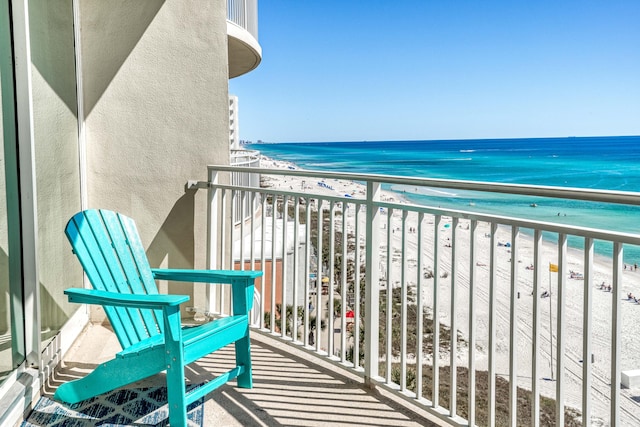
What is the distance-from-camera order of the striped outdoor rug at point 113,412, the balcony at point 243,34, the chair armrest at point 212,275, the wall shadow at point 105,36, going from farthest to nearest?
1. the balcony at point 243,34
2. the wall shadow at point 105,36
3. the chair armrest at point 212,275
4. the striped outdoor rug at point 113,412

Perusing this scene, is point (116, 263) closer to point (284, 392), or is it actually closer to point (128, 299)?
point (128, 299)

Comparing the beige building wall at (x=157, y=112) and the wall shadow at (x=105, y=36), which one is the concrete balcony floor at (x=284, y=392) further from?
the wall shadow at (x=105, y=36)

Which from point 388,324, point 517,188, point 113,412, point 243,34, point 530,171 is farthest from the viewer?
point 530,171

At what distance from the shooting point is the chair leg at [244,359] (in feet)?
8.27

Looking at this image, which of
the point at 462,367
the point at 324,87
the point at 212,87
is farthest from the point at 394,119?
the point at 212,87

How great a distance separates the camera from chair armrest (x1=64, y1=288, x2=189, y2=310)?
6.29 ft

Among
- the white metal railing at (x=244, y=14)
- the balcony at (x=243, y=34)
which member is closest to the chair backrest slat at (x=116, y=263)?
the balcony at (x=243, y=34)

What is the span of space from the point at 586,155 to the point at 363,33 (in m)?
25.1

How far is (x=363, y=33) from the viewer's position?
142 feet

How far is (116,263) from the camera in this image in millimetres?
2506

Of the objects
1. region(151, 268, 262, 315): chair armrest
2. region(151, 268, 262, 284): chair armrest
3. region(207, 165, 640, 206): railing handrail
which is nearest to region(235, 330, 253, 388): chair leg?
region(151, 268, 262, 315): chair armrest

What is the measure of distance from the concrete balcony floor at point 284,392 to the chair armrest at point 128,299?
628 millimetres

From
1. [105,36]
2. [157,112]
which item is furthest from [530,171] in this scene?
[105,36]

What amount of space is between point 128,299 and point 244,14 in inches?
168
